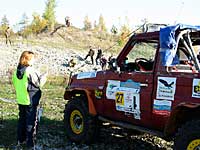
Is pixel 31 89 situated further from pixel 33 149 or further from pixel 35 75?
pixel 33 149

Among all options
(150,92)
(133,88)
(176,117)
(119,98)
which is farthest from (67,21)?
(176,117)

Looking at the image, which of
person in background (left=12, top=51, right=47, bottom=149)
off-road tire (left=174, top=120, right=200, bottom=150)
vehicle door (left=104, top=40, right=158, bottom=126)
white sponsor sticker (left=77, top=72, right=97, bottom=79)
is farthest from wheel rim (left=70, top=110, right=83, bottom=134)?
off-road tire (left=174, top=120, right=200, bottom=150)

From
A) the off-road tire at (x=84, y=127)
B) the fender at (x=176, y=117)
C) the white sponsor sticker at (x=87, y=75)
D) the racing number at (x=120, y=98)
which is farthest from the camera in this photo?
the white sponsor sticker at (x=87, y=75)

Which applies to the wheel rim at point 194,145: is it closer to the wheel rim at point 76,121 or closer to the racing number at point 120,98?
the racing number at point 120,98

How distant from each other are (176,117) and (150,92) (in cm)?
64

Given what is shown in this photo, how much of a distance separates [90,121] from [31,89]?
1.32 meters

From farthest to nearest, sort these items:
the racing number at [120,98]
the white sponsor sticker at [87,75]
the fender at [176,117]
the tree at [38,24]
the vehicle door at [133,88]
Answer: the tree at [38,24] < the white sponsor sticker at [87,75] < the racing number at [120,98] < the vehicle door at [133,88] < the fender at [176,117]

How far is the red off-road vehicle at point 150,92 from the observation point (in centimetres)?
640

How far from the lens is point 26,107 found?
8.01 meters

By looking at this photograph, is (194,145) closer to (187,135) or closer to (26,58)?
(187,135)

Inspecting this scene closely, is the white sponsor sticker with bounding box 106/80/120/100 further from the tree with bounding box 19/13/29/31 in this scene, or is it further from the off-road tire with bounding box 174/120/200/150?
the tree with bounding box 19/13/29/31

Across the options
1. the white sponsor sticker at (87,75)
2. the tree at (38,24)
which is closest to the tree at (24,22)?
the tree at (38,24)

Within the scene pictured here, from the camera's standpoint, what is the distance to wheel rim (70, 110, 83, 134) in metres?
8.75

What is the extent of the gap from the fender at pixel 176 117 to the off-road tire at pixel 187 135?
9.2 inches
